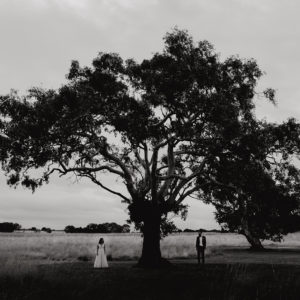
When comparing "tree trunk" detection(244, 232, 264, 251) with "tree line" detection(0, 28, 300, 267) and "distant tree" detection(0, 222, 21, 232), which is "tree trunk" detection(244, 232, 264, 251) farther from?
"distant tree" detection(0, 222, 21, 232)

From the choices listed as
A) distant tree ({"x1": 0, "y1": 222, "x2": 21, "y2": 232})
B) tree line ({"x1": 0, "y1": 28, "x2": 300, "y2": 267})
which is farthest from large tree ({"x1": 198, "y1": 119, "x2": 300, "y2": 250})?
distant tree ({"x1": 0, "y1": 222, "x2": 21, "y2": 232})

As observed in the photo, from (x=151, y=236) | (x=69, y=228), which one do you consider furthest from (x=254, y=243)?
(x=69, y=228)

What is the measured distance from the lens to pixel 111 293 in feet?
44.6

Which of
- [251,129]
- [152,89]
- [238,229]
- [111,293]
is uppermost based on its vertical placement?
[152,89]

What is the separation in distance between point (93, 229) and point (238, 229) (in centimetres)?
11348

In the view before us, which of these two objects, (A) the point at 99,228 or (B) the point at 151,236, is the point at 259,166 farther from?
(A) the point at 99,228

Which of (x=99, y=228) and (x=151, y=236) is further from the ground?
(x=99, y=228)

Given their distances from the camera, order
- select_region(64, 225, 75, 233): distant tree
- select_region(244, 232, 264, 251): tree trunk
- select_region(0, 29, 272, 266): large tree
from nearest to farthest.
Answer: select_region(0, 29, 272, 266): large tree → select_region(244, 232, 264, 251): tree trunk → select_region(64, 225, 75, 233): distant tree

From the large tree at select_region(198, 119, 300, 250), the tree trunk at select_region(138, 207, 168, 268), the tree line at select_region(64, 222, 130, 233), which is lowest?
the tree trunk at select_region(138, 207, 168, 268)

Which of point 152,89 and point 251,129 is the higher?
point 152,89

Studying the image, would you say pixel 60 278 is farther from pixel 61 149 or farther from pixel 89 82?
→ pixel 89 82

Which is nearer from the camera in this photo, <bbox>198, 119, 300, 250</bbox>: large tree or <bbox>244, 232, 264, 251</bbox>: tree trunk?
<bbox>198, 119, 300, 250</bbox>: large tree

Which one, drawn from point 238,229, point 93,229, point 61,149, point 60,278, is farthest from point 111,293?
point 93,229

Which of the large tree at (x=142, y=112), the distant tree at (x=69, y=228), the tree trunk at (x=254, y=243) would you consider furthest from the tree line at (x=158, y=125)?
the distant tree at (x=69, y=228)
